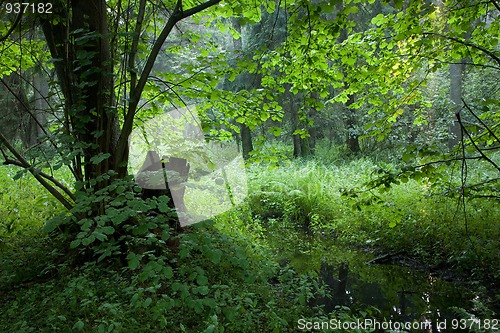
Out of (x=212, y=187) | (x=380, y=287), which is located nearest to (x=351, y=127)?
(x=380, y=287)

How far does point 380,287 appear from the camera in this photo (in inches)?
232

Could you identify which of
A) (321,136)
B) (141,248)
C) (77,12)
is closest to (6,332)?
(141,248)

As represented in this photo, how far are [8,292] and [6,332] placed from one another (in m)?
1.07

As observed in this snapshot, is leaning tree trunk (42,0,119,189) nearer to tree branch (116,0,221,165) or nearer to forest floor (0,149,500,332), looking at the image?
tree branch (116,0,221,165)

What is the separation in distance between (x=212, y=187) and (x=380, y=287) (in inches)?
147

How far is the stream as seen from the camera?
192 inches

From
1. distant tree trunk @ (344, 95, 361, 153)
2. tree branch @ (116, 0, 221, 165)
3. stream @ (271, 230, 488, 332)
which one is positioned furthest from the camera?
distant tree trunk @ (344, 95, 361, 153)

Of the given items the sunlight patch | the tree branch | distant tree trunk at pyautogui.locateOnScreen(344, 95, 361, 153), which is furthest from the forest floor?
distant tree trunk at pyautogui.locateOnScreen(344, 95, 361, 153)

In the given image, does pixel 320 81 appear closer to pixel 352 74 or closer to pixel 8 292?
pixel 352 74

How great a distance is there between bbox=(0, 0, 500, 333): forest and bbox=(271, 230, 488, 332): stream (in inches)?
1.5

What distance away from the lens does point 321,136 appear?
1966 cm

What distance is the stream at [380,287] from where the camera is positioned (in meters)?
4.87

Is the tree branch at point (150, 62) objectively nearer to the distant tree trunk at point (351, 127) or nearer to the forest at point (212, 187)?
the forest at point (212, 187)

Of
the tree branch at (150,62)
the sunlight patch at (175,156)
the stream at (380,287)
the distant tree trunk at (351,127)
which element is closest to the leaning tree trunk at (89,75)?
the tree branch at (150,62)
